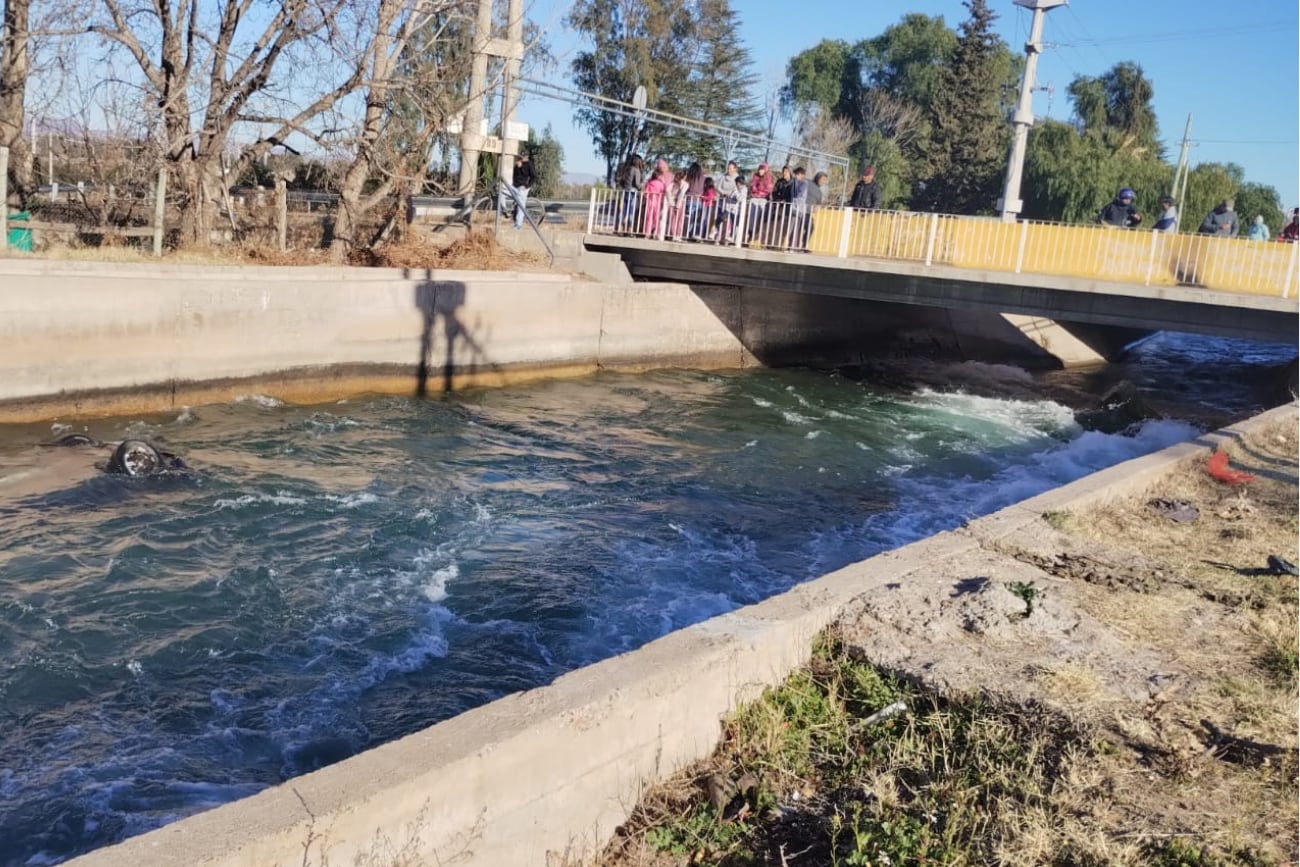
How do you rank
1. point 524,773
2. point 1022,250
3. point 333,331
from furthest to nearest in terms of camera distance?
point 1022,250, point 333,331, point 524,773

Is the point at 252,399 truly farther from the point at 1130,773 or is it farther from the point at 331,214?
the point at 1130,773

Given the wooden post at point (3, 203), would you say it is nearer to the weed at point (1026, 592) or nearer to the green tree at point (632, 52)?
the weed at point (1026, 592)

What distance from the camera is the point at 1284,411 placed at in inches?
591

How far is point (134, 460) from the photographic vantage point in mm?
11109

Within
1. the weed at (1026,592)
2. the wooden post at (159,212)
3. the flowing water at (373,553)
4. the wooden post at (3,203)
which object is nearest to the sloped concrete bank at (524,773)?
the weed at (1026,592)

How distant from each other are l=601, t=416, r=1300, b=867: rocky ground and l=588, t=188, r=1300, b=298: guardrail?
1109 centimetres

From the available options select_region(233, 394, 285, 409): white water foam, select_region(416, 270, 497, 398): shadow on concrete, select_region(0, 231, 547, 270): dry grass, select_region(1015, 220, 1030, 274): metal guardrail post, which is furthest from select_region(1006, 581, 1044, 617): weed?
select_region(0, 231, 547, 270): dry grass

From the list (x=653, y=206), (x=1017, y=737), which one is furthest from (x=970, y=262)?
(x=1017, y=737)

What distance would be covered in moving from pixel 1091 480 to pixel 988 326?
59.0 feet

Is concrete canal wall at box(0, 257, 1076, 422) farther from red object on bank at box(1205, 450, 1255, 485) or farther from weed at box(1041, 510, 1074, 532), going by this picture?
red object on bank at box(1205, 450, 1255, 485)

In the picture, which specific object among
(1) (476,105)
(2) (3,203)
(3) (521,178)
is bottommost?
(2) (3,203)

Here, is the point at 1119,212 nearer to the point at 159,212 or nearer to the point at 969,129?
the point at 159,212

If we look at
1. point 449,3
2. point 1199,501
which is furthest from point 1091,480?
point 449,3

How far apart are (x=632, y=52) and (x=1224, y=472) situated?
40947mm
